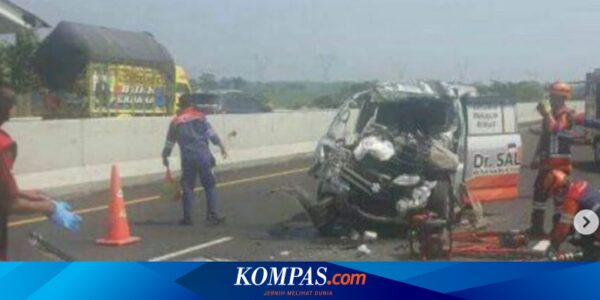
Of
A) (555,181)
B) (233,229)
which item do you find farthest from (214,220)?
(555,181)

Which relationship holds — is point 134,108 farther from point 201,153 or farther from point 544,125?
point 544,125

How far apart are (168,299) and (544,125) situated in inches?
79.3

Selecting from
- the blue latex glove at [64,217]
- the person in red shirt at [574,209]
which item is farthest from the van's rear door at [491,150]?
the blue latex glove at [64,217]

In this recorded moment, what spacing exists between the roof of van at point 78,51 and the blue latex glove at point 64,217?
2.21 ft

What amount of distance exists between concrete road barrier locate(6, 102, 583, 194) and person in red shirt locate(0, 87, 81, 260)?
2.5 inches

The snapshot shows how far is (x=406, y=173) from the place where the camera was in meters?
4.61

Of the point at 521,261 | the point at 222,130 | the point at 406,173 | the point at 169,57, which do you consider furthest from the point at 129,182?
the point at 521,261

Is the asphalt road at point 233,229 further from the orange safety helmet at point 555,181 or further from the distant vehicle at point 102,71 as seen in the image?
the distant vehicle at point 102,71

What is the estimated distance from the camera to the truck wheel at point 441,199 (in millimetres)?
4379

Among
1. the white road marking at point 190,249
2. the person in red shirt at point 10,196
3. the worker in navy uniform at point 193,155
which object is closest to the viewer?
the person in red shirt at point 10,196

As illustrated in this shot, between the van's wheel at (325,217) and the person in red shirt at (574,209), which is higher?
the person in red shirt at (574,209)

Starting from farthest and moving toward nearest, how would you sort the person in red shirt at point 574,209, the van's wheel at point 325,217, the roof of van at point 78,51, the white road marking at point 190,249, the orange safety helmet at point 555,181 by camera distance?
the van's wheel at point 325,217, the orange safety helmet at point 555,181, the white road marking at point 190,249, the person in red shirt at point 574,209, the roof of van at point 78,51

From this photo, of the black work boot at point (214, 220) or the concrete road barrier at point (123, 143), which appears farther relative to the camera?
the black work boot at point (214, 220)

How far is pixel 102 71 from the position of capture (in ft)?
12.1
